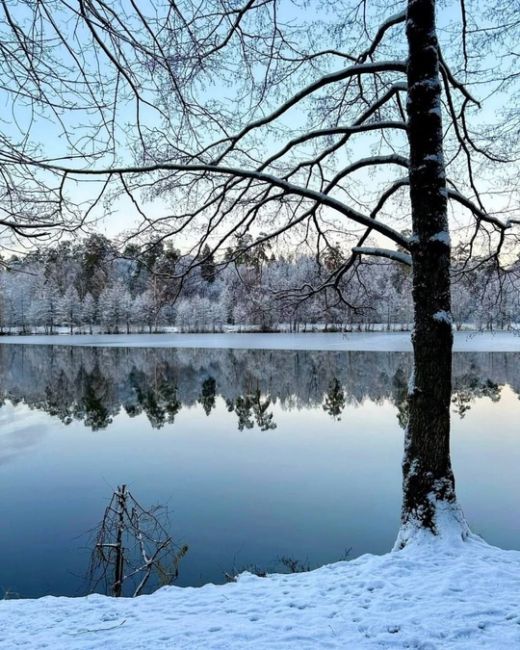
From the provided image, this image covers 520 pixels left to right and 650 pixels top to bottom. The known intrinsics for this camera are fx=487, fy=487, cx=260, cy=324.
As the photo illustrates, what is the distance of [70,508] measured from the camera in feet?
28.1

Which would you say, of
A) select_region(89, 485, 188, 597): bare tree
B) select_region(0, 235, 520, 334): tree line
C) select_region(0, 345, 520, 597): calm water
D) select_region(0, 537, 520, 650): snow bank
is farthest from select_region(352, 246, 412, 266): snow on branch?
select_region(0, 345, 520, 597): calm water

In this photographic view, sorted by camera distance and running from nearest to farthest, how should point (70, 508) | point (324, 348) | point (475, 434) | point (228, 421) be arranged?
point (70, 508) < point (475, 434) < point (228, 421) < point (324, 348)

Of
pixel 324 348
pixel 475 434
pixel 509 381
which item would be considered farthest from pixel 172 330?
pixel 475 434

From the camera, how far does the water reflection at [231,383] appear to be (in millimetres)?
17031

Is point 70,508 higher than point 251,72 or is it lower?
lower

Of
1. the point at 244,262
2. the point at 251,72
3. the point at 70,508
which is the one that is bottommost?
the point at 70,508

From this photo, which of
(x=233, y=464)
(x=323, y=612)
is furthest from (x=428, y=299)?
(x=233, y=464)

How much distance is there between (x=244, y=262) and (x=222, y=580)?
4.04 metres

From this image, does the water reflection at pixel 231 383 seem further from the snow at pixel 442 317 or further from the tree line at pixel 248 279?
the snow at pixel 442 317

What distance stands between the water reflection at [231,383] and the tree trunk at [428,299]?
1057 centimetres

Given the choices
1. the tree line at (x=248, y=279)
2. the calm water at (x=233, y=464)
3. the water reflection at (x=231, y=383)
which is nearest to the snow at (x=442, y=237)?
the tree line at (x=248, y=279)

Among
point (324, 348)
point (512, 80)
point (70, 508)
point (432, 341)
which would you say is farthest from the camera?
point (324, 348)

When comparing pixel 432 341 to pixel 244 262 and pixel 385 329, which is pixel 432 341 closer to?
pixel 244 262

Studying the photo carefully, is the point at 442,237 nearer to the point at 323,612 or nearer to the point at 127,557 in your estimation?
the point at 323,612
